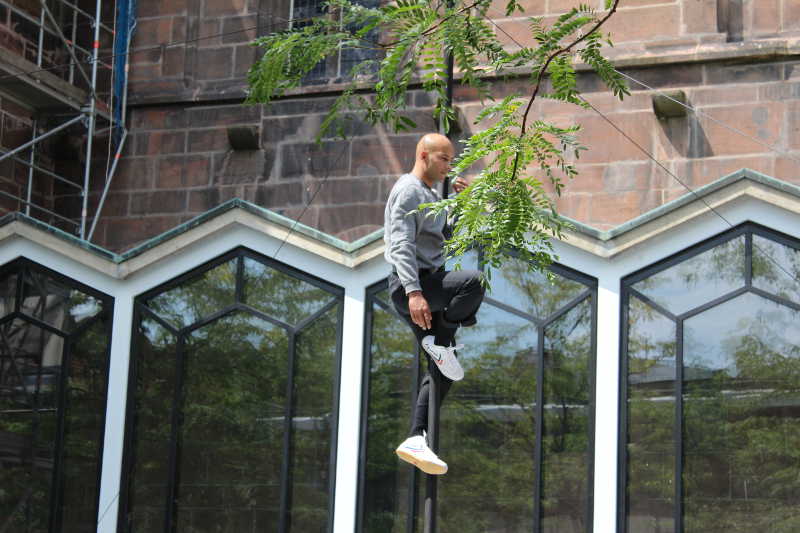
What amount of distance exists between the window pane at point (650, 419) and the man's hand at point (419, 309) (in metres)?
3.84

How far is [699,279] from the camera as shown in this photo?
12258 mm

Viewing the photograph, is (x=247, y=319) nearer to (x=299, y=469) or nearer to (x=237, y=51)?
(x=299, y=469)

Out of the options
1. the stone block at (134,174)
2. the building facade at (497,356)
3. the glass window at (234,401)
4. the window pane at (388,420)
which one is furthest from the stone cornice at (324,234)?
the stone block at (134,174)

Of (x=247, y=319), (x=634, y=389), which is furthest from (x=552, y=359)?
(x=247, y=319)

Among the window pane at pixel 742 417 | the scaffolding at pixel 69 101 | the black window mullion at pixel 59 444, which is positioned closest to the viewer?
the window pane at pixel 742 417

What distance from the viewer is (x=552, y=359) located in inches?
488

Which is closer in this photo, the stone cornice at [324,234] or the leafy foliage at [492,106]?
the leafy foliage at [492,106]

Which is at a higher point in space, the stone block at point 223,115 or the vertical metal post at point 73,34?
the vertical metal post at point 73,34

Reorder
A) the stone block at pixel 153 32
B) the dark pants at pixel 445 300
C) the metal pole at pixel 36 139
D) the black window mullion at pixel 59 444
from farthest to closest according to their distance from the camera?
the stone block at pixel 153 32 < the metal pole at pixel 36 139 < the black window mullion at pixel 59 444 < the dark pants at pixel 445 300

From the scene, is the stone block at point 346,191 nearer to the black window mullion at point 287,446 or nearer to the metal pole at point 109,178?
the metal pole at point 109,178

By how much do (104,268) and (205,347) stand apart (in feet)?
3.60

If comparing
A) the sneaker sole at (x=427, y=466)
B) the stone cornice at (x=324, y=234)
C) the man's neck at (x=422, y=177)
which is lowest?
the sneaker sole at (x=427, y=466)

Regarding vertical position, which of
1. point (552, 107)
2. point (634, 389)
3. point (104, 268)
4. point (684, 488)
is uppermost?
point (552, 107)

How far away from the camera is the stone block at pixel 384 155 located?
1590 centimetres
